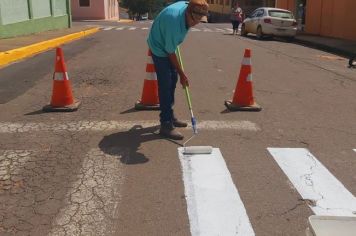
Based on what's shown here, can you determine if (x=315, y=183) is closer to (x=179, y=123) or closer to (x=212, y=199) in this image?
(x=212, y=199)

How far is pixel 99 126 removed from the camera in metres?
6.20

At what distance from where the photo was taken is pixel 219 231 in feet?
11.4

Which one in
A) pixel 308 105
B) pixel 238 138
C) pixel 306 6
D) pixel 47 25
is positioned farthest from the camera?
pixel 306 6

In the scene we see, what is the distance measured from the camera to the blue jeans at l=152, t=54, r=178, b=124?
5.61 m

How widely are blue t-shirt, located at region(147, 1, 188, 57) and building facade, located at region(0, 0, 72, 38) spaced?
1243 cm

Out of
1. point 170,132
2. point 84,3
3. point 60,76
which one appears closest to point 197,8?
point 170,132

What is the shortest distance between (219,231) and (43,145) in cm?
273

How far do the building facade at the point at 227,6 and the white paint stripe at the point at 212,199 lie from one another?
1781 inches

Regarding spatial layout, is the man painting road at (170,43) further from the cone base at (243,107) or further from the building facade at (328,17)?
the building facade at (328,17)

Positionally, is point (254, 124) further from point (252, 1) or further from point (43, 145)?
point (252, 1)

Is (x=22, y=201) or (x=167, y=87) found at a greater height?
(x=167, y=87)

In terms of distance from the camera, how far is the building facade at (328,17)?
822 inches

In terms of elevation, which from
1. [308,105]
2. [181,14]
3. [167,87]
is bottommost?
[308,105]

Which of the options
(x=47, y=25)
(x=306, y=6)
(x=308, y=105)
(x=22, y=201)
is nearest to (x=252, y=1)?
(x=306, y=6)
